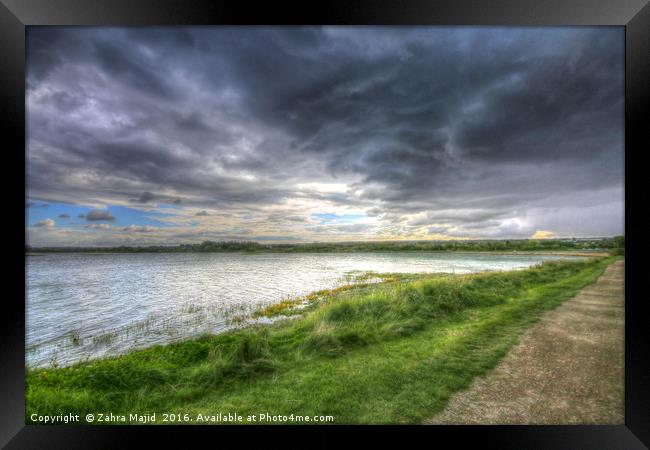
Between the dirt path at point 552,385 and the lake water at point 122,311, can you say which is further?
the lake water at point 122,311

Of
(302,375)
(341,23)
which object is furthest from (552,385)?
(341,23)

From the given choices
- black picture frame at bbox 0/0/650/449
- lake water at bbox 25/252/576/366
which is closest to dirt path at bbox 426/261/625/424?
black picture frame at bbox 0/0/650/449

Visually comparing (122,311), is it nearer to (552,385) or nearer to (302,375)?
(302,375)

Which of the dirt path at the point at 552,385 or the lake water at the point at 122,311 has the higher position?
the dirt path at the point at 552,385

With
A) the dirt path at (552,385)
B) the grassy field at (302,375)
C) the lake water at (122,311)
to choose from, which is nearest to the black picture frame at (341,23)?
the dirt path at (552,385)

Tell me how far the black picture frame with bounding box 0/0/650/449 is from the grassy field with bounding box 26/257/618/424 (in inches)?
9.7

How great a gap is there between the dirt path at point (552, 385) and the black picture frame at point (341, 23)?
0.39 ft

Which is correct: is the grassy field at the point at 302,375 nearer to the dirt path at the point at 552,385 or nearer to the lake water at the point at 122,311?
the dirt path at the point at 552,385

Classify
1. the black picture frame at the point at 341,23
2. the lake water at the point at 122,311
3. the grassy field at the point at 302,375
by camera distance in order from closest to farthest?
1. the black picture frame at the point at 341,23
2. the grassy field at the point at 302,375
3. the lake water at the point at 122,311

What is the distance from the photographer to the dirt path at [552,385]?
290 centimetres

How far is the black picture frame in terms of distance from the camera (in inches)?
110

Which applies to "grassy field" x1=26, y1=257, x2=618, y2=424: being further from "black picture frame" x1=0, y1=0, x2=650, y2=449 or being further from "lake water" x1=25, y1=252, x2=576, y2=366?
"lake water" x1=25, y1=252, x2=576, y2=366

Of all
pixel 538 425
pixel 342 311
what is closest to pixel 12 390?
pixel 342 311

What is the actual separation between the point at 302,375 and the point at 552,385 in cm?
340
